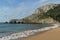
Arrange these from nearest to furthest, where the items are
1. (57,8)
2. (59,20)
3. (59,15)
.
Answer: (59,20) → (59,15) → (57,8)

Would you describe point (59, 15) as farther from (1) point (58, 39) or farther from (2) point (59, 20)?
(1) point (58, 39)

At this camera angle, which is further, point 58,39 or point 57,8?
point 57,8

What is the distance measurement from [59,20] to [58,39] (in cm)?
13144

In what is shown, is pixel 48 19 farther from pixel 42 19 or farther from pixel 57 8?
pixel 57 8

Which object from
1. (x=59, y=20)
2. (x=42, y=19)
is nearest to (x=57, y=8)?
(x=42, y=19)

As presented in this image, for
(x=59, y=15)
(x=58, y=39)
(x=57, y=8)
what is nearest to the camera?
(x=58, y=39)

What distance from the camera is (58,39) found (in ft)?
55.0

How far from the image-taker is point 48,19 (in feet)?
528

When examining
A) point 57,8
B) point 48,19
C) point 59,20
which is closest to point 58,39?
point 59,20

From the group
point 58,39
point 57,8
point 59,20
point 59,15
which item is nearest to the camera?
point 58,39

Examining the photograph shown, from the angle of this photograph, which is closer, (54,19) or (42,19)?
(54,19)

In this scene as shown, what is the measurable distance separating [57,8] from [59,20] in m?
50.7

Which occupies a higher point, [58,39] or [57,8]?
[57,8]

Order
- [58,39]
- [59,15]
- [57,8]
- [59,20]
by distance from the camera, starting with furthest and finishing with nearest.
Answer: [57,8] → [59,15] → [59,20] → [58,39]
